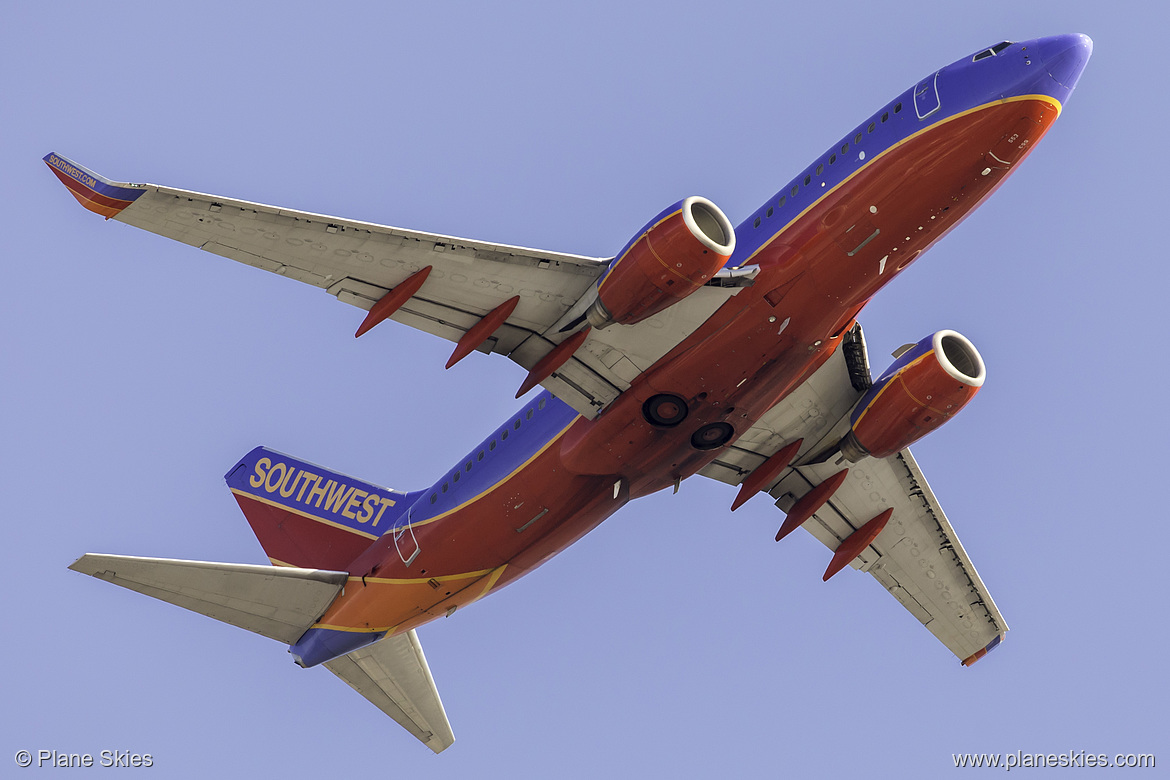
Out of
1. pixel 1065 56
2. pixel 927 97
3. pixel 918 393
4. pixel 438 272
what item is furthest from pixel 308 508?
pixel 1065 56

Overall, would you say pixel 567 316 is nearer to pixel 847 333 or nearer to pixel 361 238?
pixel 361 238

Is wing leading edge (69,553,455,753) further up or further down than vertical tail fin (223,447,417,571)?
further down

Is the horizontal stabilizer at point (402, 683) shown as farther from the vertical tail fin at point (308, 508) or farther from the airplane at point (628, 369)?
the vertical tail fin at point (308, 508)

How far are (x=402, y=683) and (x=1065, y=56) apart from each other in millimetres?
21519

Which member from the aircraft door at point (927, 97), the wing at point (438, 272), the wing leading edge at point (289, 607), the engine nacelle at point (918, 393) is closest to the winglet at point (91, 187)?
the wing at point (438, 272)

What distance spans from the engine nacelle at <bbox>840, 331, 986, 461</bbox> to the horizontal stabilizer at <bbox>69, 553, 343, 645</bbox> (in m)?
13.2

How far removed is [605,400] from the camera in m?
26.9

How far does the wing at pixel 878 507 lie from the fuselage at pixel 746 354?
2211 millimetres

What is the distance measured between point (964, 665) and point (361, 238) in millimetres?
21188

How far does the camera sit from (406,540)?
2928cm

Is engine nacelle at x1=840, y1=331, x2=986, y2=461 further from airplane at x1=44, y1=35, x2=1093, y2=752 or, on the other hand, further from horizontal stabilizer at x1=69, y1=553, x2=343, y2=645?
horizontal stabilizer at x1=69, y1=553, x2=343, y2=645

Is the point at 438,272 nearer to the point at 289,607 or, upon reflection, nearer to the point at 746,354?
the point at 746,354

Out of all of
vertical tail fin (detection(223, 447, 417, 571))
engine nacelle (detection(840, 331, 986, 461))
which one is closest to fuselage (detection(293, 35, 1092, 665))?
vertical tail fin (detection(223, 447, 417, 571))

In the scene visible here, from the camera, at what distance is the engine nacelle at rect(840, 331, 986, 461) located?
27.1 m
